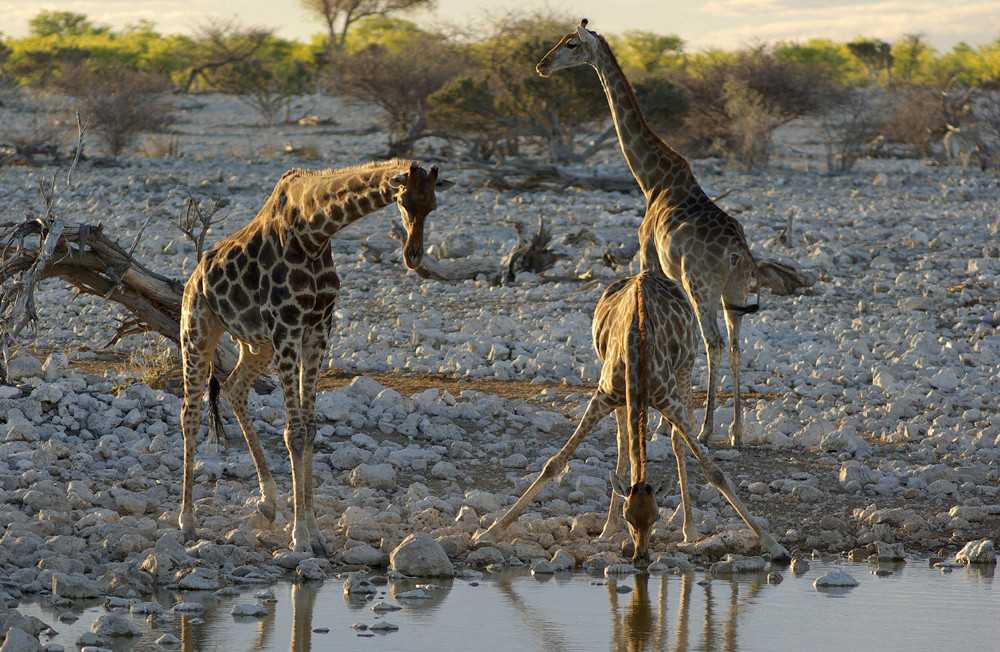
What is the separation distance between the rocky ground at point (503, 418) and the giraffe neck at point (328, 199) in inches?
68.6

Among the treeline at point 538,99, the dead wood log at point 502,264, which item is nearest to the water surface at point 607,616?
the dead wood log at point 502,264

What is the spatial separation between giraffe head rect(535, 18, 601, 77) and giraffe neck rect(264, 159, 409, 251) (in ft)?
13.4

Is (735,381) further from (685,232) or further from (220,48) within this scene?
(220,48)

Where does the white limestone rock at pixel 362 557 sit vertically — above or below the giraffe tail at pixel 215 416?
below

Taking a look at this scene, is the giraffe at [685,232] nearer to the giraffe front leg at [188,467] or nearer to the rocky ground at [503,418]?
the rocky ground at [503,418]

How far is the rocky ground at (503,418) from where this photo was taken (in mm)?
6336

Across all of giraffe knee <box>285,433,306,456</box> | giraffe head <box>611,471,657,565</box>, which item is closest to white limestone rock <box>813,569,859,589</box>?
giraffe head <box>611,471,657,565</box>

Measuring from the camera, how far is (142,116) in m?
26.5

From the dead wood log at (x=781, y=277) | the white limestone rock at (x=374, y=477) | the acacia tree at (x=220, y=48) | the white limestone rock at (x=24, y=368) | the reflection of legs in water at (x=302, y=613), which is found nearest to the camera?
the reflection of legs in water at (x=302, y=613)

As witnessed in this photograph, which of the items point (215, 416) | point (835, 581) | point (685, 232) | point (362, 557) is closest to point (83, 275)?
point (215, 416)

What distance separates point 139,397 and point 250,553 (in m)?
2.87

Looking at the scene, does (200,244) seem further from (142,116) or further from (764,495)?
(142,116)

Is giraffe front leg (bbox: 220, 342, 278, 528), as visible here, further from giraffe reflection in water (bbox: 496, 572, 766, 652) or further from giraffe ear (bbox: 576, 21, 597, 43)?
giraffe ear (bbox: 576, 21, 597, 43)

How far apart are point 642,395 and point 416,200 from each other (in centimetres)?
152
